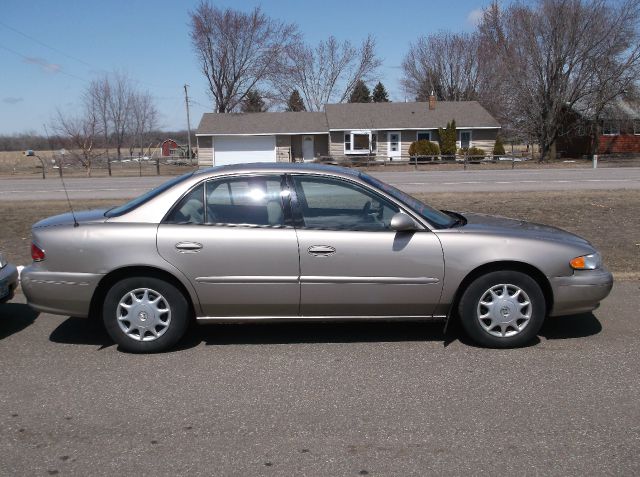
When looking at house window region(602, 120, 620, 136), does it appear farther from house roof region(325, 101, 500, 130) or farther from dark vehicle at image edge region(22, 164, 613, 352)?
dark vehicle at image edge region(22, 164, 613, 352)

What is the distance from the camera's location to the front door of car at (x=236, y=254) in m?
4.96

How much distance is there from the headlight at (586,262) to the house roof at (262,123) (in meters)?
40.5

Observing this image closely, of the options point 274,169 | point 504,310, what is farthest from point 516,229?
point 274,169

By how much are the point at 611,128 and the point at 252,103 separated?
3201 cm

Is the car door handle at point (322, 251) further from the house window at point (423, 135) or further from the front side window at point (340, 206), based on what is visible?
the house window at point (423, 135)

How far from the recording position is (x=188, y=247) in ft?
16.3

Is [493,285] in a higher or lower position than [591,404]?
higher

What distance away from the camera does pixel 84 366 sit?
4871 millimetres

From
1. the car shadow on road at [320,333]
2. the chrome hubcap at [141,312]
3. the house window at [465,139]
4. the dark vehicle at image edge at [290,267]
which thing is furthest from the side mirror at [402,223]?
the house window at [465,139]

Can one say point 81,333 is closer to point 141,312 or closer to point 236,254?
point 141,312

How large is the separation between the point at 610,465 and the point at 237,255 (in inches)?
116

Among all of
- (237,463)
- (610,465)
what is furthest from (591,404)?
(237,463)

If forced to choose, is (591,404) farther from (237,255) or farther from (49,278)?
(49,278)

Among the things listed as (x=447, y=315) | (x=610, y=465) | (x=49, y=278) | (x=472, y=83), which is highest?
(x=472, y=83)
